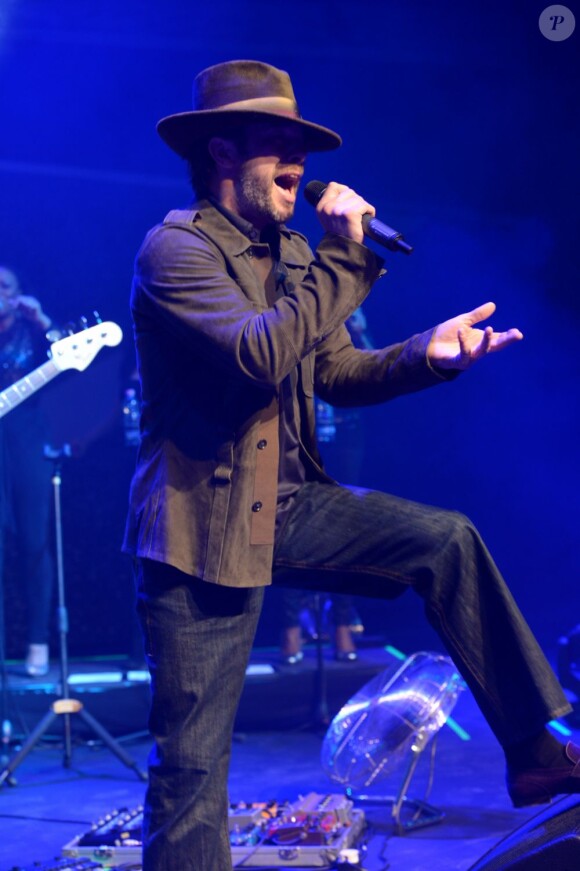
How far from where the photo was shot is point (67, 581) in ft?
22.8

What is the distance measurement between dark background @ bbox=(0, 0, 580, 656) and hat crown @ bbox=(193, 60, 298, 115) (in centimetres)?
432

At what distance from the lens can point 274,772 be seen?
504cm

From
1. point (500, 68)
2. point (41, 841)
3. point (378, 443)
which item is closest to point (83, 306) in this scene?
point (378, 443)

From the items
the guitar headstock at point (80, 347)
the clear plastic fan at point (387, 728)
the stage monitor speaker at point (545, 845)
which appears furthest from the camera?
the guitar headstock at point (80, 347)

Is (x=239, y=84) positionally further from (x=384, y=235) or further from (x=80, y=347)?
(x=80, y=347)

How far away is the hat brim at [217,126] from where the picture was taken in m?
2.48

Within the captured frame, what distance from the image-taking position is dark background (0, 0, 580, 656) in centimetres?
686

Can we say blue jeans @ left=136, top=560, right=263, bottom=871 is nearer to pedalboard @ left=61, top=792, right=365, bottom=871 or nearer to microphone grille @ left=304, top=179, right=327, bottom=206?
microphone grille @ left=304, top=179, right=327, bottom=206

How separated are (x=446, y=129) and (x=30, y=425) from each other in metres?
3.43

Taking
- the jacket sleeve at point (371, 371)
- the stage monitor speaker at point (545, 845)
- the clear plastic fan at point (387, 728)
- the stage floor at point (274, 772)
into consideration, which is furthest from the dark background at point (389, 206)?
the stage monitor speaker at point (545, 845)

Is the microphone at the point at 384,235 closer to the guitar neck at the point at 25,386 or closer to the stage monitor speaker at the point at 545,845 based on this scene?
the stage monitor speaker at the point at 545,845

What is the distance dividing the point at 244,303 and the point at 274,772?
323 cm

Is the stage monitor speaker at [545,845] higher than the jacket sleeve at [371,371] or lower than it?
lower

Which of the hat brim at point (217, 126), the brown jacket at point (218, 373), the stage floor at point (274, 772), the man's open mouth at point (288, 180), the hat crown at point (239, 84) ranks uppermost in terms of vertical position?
the hat crown at point (239, 84)
